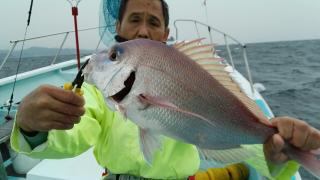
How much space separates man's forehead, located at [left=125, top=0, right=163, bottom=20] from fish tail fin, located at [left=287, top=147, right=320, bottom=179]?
1.20 metres

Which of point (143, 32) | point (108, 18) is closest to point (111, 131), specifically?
point (143, 32)

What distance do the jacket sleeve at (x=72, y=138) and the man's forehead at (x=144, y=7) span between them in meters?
0.56

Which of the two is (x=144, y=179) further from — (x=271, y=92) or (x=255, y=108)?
(x=271, y=92)

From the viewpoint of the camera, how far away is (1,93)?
536cm

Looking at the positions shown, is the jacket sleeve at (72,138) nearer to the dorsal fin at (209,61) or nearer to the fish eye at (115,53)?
the fish eye at (115,53)

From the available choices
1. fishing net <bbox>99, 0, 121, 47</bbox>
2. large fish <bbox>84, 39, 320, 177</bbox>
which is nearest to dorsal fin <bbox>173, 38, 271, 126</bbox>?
large fish <bbox>84, 39, 320, 177</bbox>

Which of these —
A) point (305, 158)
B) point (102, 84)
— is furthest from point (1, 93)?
point (305, 158)

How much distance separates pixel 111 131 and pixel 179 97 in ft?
2.78

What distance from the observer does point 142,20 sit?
214 centimetres

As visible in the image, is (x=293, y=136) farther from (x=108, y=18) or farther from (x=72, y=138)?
(x=108, y=18)

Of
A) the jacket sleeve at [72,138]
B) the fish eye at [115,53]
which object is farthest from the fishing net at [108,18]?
the fish eye at [115,53]

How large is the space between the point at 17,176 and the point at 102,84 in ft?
9.66

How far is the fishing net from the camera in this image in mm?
3326

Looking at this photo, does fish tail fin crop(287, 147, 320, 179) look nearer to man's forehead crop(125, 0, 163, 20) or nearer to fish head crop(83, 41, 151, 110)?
fish head crop(83, 41, 151, 110)
